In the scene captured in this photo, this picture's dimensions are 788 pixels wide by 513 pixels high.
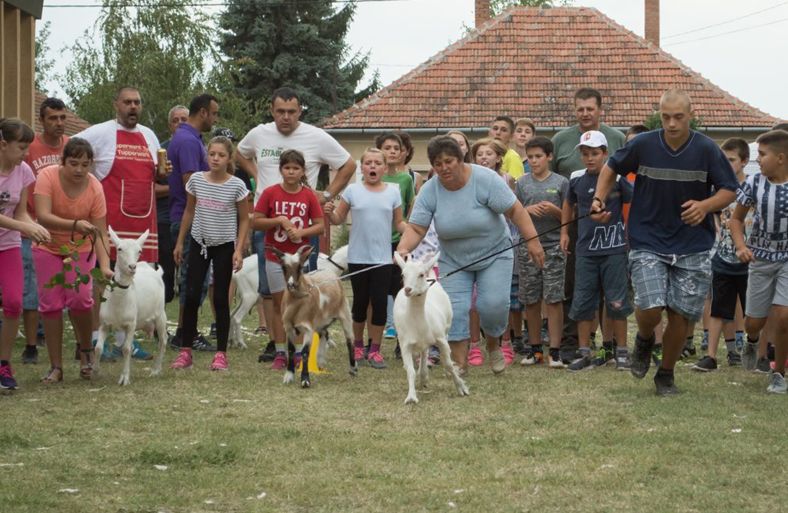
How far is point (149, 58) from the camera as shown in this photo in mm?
35562

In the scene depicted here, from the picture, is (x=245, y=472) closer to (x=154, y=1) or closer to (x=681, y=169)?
(x=681, y=169)

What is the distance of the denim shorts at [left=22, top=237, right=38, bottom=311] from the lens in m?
11.0

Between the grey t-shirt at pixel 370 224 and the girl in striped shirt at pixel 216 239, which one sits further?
the grey t-shirt at pixel 370 224

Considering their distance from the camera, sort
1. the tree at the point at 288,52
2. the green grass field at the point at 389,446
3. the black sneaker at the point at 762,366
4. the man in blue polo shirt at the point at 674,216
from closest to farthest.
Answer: the green grass field at the point at 389,446 → the man in blue polo shirt at the point at 674,216 → the black sneaker at the point at 762,366 → the tree at the point at 288,52

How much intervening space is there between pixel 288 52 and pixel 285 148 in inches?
1509

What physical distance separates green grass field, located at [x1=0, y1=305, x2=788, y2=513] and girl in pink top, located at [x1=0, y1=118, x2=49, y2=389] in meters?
0.42

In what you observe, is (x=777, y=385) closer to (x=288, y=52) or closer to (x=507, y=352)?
(x=507, y=352)

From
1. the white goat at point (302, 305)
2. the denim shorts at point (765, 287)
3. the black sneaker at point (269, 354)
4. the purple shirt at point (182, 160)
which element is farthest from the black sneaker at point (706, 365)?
the purple shirt at point (182, 160)

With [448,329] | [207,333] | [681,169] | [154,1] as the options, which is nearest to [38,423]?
[448,329]

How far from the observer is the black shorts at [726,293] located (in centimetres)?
1146

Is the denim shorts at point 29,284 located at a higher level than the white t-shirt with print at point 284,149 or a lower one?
lower

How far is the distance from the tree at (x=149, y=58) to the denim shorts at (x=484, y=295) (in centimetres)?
2680

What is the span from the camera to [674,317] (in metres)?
9.16

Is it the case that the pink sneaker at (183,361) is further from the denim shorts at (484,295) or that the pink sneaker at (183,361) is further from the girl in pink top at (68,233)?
the denim shorts at (484,295)
